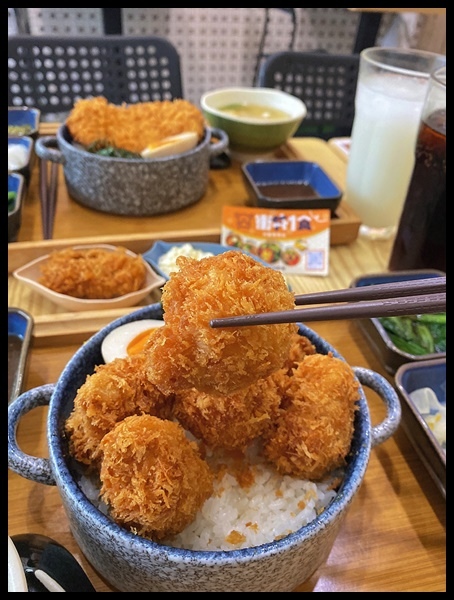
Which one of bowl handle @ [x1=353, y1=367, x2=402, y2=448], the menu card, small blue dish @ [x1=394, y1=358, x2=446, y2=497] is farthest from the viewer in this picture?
the menu card

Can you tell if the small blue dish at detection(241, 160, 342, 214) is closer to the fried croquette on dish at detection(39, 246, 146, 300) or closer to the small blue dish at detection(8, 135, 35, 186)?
the fried croquette on dish at detection(39, 246, 146, 300)

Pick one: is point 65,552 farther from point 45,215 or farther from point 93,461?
point 45,215

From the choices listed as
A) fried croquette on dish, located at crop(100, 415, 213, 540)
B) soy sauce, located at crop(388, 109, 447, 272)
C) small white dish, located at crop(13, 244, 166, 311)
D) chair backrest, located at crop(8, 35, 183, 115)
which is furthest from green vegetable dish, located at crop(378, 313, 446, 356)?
chair backrest, located at crop(8, 35, 183, 115)

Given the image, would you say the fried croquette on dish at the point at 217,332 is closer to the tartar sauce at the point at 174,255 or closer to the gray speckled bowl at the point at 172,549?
the gray speckled bowl at the point at 172,549

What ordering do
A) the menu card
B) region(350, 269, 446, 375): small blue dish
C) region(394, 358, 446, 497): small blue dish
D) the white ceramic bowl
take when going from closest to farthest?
region(394, 358, 446, 497): small blue dish, region(350, 269, 446, 375): small blue dish, the menu card, the white ceramic bowl

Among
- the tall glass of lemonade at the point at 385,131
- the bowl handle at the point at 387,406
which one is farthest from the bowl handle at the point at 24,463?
the tall glass of lemonade at the point at 385,131

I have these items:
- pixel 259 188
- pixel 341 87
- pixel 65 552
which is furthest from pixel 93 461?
pixel 341 87
